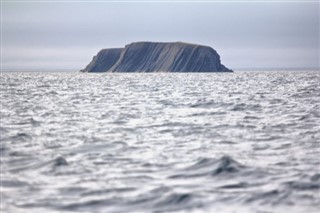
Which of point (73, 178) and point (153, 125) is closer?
point (73, 178)

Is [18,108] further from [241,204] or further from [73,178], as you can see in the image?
[241,204]

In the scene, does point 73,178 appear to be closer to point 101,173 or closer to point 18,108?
point 101,173

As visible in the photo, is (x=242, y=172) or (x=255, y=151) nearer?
(x=242, y=172)

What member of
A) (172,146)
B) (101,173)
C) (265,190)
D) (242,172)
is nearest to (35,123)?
(172,146)

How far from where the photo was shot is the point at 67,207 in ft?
34.3

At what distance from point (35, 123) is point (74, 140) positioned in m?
7.02

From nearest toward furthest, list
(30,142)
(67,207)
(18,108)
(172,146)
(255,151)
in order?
(67,207) < (255,151) < (172,146) < (30,142) < (18,108)

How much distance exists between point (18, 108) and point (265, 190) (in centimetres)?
2836

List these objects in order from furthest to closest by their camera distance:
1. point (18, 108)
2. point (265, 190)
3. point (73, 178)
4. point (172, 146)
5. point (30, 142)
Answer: point (18, 108) → point (30, 142) → point (172, 146) → point (73, 178) → point (265, 190)

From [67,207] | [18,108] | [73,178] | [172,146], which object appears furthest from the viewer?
[18,108]

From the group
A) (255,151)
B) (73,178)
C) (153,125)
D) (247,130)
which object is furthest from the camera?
(153,125)

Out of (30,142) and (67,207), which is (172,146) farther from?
(67,207)

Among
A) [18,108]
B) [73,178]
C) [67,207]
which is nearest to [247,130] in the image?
[73,178]

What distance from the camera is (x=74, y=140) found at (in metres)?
20.0
